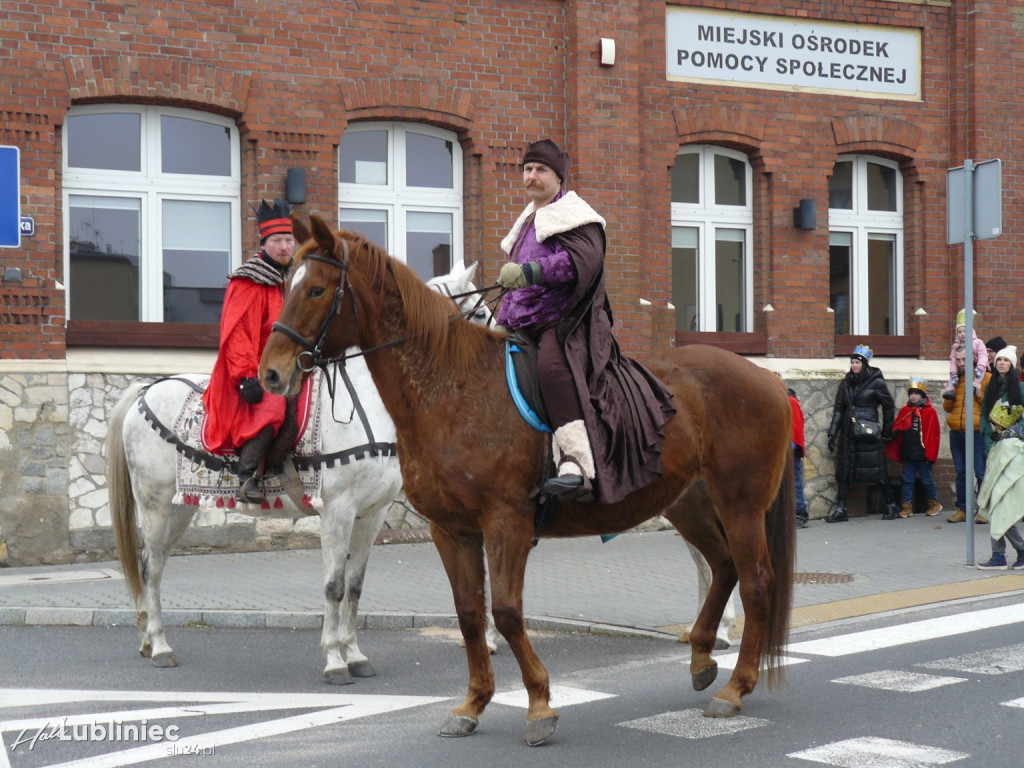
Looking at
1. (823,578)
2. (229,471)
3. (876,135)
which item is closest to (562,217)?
(229,471)

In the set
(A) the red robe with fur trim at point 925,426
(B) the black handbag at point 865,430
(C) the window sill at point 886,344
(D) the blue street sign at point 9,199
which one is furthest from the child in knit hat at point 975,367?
(D) the blue street sign at point 9,199

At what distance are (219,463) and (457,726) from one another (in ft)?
9.24

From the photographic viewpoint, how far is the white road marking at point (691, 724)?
5.86m

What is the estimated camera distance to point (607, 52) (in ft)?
Result: 47.5

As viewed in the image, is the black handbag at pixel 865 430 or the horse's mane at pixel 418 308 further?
the black handbag at pixel 865 430

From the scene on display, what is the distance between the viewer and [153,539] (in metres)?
8.20

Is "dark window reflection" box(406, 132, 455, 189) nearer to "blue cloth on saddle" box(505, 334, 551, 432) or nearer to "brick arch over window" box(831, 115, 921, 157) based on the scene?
"brick arch over window" box(831, 115, 921, 157)

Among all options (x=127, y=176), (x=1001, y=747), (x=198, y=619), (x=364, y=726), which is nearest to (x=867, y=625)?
(x=1001, y=747)

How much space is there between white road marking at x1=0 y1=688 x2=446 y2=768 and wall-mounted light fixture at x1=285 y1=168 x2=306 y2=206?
7302 mm

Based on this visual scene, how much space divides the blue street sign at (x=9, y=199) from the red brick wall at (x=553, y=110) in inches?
121

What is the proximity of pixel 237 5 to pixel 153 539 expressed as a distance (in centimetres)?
719

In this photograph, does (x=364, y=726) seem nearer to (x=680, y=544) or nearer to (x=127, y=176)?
(x=680, y=544)

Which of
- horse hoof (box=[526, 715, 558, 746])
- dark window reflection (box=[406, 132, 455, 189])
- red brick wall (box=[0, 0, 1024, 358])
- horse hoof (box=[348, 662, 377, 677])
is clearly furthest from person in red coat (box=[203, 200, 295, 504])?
dark window reflection (box=[406, 132, 455, 189])

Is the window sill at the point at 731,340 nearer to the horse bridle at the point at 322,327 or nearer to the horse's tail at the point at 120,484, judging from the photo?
the horse's tail at the point at 120,484
